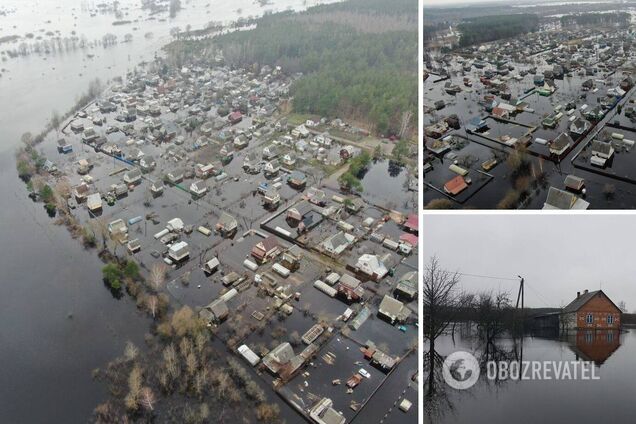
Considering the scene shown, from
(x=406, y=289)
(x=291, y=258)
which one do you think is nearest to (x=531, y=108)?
(x=406, y=289)

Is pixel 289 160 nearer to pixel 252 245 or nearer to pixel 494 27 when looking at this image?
pixel 252 245

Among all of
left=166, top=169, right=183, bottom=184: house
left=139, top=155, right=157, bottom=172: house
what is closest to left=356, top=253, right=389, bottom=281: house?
left=166, top=169, right=183, bottom=184: house

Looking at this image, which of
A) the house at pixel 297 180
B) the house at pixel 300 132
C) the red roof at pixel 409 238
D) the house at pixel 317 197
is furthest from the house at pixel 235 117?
the red roof at pixel 409 238

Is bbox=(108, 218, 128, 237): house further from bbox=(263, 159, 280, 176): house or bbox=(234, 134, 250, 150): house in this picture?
bbox=(234, 134, 250, 150): house

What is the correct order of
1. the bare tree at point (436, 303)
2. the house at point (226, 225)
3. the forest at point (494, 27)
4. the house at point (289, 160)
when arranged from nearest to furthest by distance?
the bare tree at point (436, 303) < the house at point (226, 225) < the forest at point (494, 27) < the house at point (289, 160)

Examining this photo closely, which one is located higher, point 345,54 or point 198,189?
point 345,54

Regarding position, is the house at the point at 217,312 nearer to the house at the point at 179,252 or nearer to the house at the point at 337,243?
the house at the point at 179,252

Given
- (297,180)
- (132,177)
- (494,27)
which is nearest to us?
(297,180)
